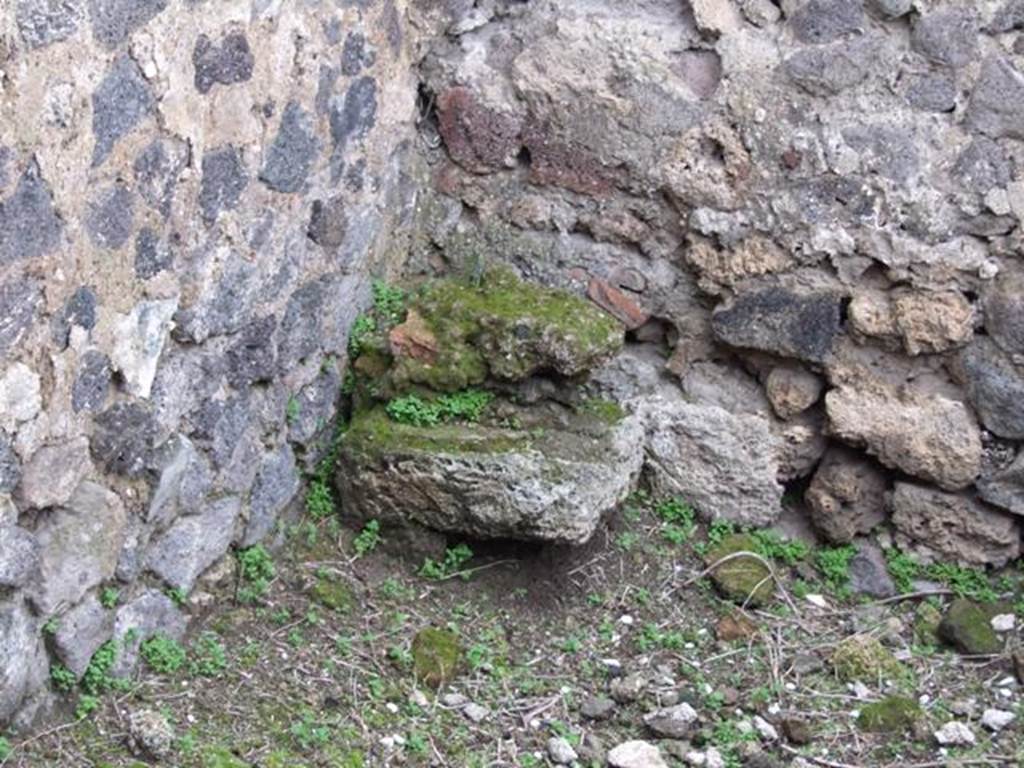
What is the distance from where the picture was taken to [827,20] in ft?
12.3

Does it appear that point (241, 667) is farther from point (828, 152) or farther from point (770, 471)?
point (828, 152)

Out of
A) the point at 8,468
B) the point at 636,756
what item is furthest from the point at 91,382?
the point at 636,756

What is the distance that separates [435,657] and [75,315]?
112cm

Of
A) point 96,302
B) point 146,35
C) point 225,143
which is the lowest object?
point 96,302

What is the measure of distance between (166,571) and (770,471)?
5.08 ft

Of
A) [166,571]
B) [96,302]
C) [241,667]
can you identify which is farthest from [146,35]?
[241,667]

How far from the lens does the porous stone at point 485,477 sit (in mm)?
3566

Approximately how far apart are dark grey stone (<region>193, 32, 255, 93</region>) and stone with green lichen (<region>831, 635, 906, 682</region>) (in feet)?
5.88

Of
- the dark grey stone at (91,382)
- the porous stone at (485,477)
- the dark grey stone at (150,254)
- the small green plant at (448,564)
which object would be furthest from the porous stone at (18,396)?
the small green plant at (448,564)

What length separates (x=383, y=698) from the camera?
3.27 meters

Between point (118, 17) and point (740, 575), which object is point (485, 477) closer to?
point (740, 575)

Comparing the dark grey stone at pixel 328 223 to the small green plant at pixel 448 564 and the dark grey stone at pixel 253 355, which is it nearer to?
the dark grey stone at pixel 253 355

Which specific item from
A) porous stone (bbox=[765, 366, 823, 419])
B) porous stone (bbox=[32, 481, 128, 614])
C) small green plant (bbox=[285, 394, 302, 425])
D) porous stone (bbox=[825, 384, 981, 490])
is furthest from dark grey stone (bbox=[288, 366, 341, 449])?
porous stone (bbox=[825, 384, 981, 490])

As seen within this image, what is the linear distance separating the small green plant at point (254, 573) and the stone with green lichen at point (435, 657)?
0.36m
